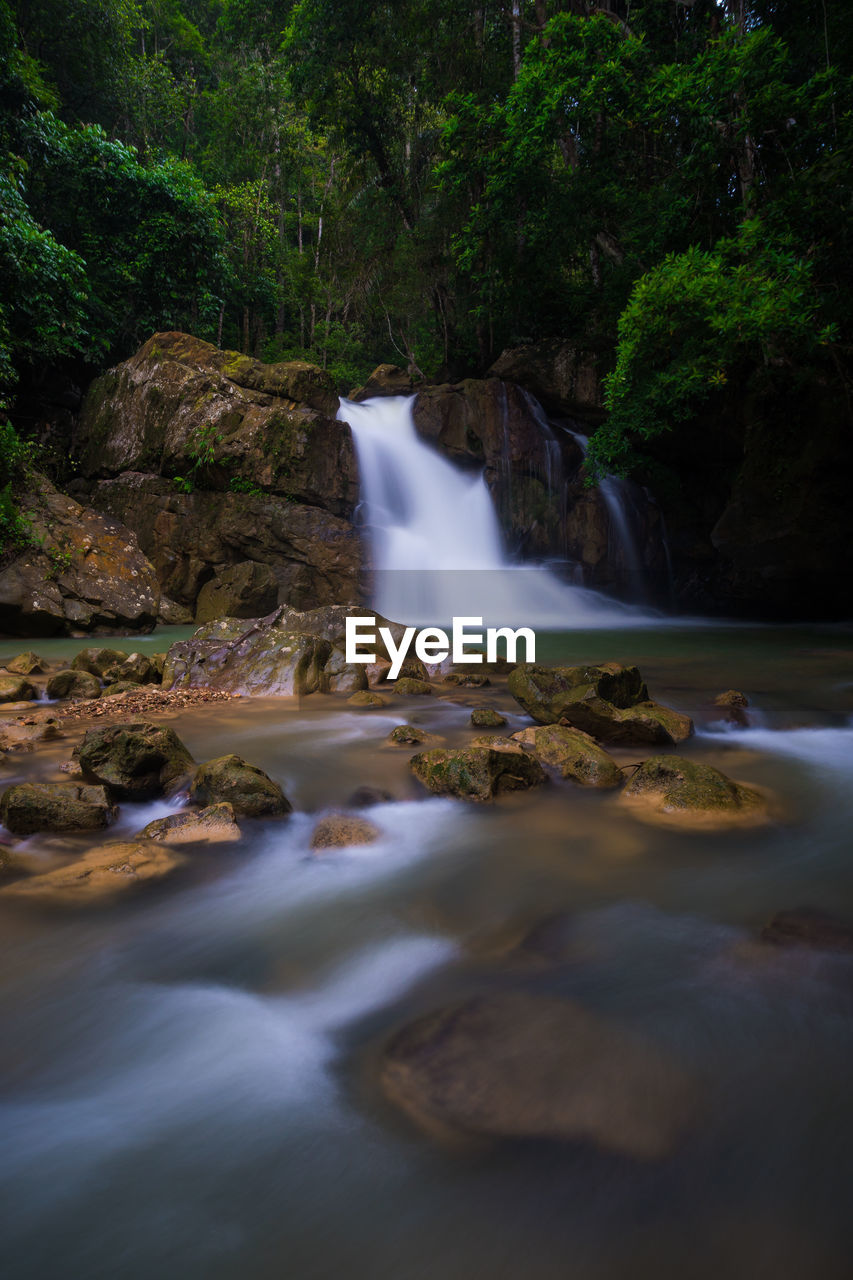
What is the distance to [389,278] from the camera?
73.0 feet

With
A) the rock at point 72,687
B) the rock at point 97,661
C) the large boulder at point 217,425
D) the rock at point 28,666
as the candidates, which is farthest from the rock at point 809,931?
the large boulder at point 217,425

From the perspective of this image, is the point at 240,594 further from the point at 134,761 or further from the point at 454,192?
the point at 454,192

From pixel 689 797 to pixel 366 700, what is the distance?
137 inches

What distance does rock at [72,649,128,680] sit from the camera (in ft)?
23.7

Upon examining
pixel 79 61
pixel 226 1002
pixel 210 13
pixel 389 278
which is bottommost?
pixel 226 1002

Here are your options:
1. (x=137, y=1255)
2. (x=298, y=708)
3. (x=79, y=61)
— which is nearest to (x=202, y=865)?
(x=137, y=1255)

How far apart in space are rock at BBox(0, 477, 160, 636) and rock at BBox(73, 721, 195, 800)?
310 inches

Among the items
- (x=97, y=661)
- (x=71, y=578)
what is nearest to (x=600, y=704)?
(x=97, y=661)

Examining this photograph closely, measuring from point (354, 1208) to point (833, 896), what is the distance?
237 cm

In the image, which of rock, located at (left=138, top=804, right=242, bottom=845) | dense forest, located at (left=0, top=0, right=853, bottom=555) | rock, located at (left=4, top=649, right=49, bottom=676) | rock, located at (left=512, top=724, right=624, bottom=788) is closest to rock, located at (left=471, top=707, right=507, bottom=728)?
rock, located at (left=512, top=724, right=624, bottom=788)

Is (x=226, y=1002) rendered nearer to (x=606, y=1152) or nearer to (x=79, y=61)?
(x=606, y=1152)

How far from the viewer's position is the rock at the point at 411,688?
6828 millimetres

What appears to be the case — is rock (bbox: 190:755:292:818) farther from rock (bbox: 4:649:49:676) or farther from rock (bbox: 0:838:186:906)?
rock (bbox: 4:649:49:676)

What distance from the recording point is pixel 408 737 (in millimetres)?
5082
